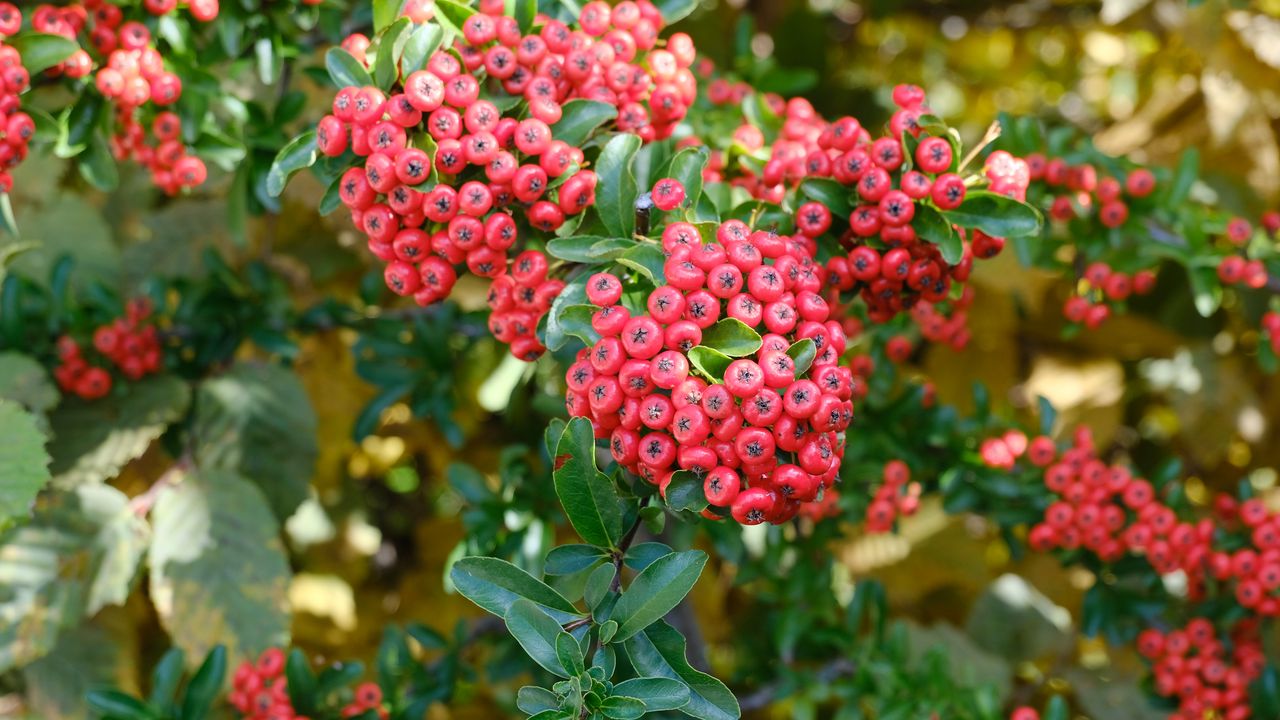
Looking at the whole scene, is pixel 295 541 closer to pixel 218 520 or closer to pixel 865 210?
pixel 218 520

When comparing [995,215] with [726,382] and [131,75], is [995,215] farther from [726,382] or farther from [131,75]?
[131,75]

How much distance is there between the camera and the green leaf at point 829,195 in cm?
163

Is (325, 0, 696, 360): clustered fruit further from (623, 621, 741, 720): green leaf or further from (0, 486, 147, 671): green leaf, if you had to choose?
(0, 486, 147, 671): green leaf

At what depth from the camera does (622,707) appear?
1.35 meters

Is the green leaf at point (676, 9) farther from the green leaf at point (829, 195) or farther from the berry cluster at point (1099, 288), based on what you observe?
the berry cluster at point (1099, 288)

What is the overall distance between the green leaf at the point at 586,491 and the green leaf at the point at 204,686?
3.20 ft

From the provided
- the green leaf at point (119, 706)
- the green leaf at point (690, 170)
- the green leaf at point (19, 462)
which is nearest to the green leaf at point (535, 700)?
the green leaf at point (690, 170)

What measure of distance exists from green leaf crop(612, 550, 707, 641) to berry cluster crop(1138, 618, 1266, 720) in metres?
1.45

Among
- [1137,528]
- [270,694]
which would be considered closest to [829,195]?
[1137,528]

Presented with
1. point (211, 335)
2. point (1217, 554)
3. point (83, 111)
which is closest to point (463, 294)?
point (211, 335)

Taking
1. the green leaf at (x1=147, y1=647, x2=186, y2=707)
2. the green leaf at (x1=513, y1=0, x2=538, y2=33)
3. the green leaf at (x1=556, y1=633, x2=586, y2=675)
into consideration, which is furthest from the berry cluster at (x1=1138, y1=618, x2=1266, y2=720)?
the green leaf at (x1=147, y1=647, x2=186, y2=707)

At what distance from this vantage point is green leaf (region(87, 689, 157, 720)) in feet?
6.42

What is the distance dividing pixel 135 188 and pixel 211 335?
3.15 ft

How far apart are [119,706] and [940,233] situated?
173 centimetres
